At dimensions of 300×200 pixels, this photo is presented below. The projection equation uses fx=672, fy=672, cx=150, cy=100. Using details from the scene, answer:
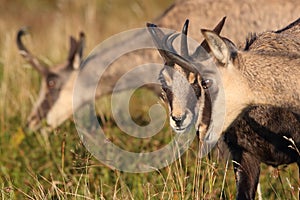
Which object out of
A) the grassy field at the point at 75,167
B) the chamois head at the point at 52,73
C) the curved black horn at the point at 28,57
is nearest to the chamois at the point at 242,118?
the grassy field at the point at 75,167

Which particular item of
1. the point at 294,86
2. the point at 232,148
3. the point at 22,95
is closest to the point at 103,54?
the point at 22,95

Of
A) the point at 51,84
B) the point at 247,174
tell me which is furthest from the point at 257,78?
the point at 51,84

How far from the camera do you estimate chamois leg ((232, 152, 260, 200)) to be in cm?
452

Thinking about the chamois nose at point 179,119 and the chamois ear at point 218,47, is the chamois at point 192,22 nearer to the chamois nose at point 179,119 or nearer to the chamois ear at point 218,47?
the chamois ear at point 218,47

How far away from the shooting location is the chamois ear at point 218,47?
377 cm

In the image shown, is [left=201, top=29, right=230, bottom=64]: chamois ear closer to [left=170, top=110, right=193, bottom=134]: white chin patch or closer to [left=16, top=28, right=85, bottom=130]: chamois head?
[left=170, top=110, right=193, bottom=134]: white chin patch

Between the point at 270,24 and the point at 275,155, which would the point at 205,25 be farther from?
the point at 275,155

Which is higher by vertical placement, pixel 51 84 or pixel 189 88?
pixel 51 84

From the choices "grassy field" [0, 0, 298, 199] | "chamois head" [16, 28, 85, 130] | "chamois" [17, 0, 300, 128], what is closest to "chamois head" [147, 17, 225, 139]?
"grassy field" [0, 0, 298, 199]

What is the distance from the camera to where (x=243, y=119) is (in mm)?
4379

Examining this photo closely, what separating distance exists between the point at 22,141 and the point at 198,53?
3348mm

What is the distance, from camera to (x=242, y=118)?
4.37 meters

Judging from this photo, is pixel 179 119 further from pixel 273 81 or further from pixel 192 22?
pixel 192 22

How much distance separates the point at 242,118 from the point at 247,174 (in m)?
0.42
